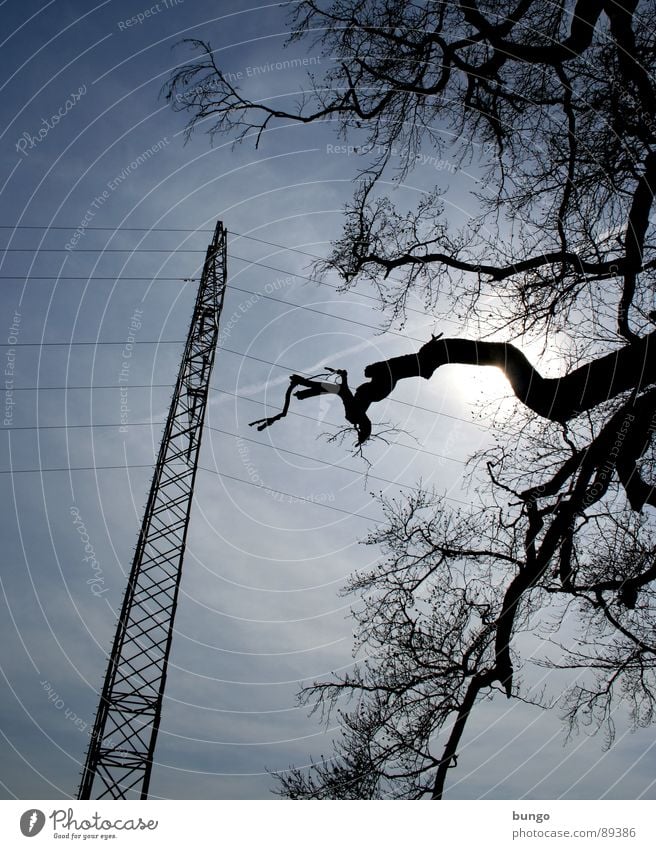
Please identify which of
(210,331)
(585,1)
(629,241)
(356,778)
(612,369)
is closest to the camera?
(612,369)

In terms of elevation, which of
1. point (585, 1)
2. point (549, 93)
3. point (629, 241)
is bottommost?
point (629, 241)

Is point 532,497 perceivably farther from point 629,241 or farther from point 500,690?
point 629,241

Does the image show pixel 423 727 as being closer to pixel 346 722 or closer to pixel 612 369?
pixel 346 722

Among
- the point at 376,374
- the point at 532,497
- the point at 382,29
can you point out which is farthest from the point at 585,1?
the point at 532,497

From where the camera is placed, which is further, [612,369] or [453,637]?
[453,637]

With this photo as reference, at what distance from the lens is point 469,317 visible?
29.6 ft

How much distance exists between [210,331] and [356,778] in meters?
11.4

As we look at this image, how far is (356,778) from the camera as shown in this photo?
30.0 feet

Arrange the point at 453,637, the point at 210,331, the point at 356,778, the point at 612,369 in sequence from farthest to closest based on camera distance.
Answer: the point at 210,331, the point at 453,637, the point at 356,778, the point at 612,369

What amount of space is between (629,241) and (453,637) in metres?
6.38

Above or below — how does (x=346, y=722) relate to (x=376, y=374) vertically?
below
